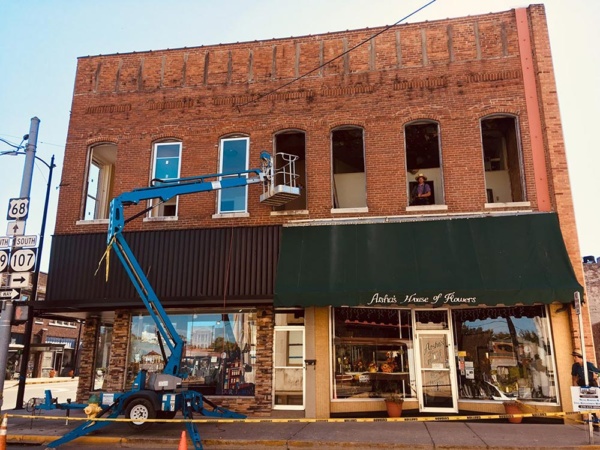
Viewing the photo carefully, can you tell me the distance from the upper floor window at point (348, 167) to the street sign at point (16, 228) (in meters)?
7.76

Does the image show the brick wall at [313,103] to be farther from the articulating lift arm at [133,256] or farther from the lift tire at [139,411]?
the lift tire at [139,411]

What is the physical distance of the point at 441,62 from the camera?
14383 mm

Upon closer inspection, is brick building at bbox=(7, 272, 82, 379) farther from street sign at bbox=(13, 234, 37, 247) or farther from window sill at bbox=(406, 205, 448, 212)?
window sill at bbox=(406, 205, 448, 212)

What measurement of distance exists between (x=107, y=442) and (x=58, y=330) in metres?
38.8

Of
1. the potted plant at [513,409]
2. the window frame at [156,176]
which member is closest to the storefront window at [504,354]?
the potted plant at [513,409]

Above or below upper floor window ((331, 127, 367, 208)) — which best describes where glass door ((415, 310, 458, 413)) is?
below

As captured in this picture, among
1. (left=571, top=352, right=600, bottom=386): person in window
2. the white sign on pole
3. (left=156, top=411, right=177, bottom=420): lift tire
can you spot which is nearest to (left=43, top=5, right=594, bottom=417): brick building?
(left=571, top=352, right=600, bottom=386): person in window

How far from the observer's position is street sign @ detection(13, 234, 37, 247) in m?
11.0

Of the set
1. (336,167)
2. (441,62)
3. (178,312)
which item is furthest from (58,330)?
(441,62)

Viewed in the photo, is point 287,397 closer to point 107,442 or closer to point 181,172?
point 107,442

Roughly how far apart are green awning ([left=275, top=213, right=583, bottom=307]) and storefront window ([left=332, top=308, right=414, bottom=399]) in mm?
1397

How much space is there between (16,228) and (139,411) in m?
4.88

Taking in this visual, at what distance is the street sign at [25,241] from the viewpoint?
10992 millimetres

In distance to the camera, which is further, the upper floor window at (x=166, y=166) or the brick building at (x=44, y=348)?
the brick building at (x=44, y=348)
